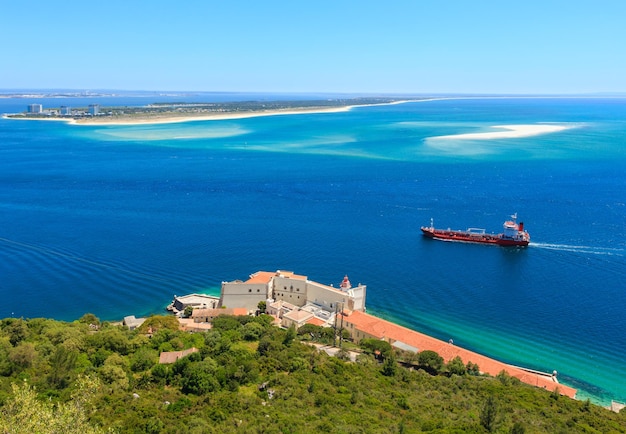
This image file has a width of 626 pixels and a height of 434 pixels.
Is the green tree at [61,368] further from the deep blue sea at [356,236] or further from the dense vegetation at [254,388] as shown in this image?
the deep blue sea at [356,236]

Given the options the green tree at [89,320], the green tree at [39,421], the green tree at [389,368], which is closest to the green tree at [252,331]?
the green tree at [389,368]

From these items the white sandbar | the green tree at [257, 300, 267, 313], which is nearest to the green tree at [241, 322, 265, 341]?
the green tree at [257, 300, 267, 313]

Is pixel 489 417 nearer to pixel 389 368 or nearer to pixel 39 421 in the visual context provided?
pixel 389 368

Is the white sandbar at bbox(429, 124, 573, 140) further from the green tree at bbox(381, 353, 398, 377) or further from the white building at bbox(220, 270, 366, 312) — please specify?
the green tree at bbox(381, 353, 398, 377)

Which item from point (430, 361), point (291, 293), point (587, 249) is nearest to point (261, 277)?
point (291, 293)

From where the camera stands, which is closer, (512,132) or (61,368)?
(61,368)
